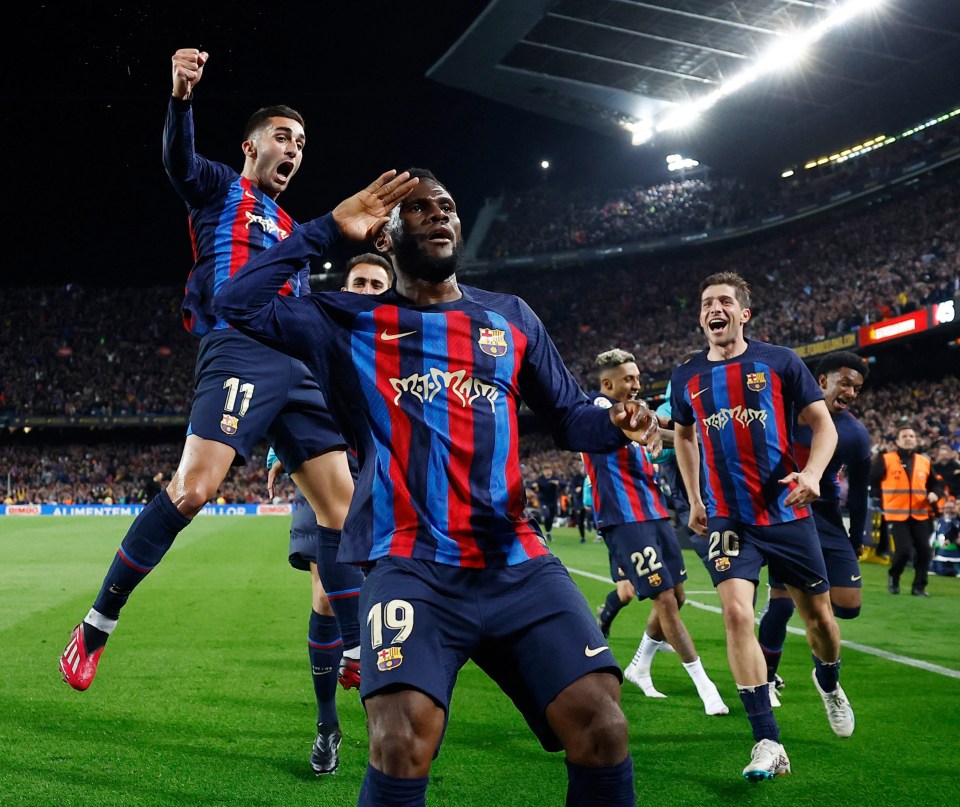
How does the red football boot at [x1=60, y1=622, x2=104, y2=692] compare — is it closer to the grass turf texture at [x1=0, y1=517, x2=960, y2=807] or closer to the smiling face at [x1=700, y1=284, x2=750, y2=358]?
the grass turf texture at [x1=0, y1=517, x2=960, y2=807]

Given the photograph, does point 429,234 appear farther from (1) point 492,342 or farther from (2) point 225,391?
(2) point 225,391

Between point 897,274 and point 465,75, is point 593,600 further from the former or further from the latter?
point 465,75

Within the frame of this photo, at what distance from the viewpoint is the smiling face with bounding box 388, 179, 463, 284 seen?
2654mm

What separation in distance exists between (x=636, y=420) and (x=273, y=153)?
262 cm

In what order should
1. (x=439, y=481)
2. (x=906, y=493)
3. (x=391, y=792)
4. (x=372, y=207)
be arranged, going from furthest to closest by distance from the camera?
(x=906, y=493) < (x=372, y=207) < (x=439, y=481) < (x=391, y=792)

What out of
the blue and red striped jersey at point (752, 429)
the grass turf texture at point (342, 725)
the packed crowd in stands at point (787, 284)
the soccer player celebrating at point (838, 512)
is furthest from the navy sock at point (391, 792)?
the packed crowd in stands at point (787, 284)

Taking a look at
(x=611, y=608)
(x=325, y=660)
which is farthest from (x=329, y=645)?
(x=611, y=608)

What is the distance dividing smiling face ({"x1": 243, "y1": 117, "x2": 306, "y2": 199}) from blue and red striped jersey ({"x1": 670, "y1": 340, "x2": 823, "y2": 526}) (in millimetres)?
2506

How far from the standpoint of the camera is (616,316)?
46250 millimetres

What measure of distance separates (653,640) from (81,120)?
1462 inches

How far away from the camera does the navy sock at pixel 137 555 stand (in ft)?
12.1

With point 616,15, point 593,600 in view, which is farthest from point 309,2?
point 593,600

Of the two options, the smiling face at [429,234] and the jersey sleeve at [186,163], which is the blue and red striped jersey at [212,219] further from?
the smiling face at [429,234]

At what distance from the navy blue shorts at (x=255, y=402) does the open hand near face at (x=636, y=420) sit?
177 cm
